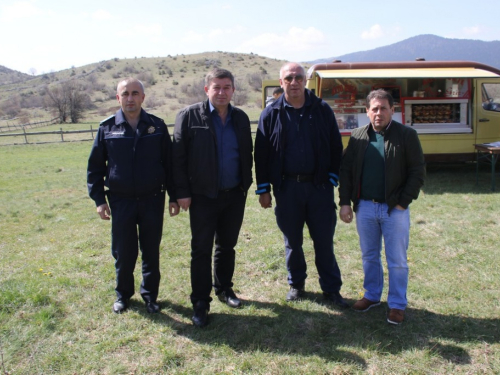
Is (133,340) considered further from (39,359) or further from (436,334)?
(436,334)

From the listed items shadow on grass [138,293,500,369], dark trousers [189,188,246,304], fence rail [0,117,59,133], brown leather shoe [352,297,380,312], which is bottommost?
shadow on grass [138,293,500,369]

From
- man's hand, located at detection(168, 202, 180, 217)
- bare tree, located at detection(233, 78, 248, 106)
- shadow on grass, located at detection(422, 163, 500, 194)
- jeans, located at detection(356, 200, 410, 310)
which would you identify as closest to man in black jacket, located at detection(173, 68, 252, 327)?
man's hand, located at detection(168, 202, 180, 217)

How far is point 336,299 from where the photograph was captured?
3.58 meters

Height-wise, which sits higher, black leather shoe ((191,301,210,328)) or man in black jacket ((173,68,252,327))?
man in black jacket ((173,68,252,327))

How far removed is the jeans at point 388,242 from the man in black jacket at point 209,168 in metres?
1.01

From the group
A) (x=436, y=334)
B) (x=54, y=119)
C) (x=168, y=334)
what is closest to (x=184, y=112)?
(x=168, y=334)

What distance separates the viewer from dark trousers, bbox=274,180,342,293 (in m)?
3.39

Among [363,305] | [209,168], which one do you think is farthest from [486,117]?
[209,168]

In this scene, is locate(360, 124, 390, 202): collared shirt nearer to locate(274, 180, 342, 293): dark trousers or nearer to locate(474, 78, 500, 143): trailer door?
locate(274, 180, 342, 293): dark trousers

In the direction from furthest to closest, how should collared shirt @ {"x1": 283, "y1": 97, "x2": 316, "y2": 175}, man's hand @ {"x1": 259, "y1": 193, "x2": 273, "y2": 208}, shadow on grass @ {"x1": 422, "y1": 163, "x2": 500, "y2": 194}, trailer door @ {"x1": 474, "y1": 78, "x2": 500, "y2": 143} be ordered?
trailer door @ {"x1": 474, "y1": 78, "x2": 500, "y2": 143}, shadow on grass @ {"x1": 422, "y1": 163, "x2": 500, "y2": 194}, man's hand @ {"x1": 259, "y1": 193, "x2": 273, "y2": 208}, collared shirt @ {"x1": 283, "y1": 97, "x2": 316, "y2": 175}

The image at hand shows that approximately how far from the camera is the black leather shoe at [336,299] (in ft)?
11.6

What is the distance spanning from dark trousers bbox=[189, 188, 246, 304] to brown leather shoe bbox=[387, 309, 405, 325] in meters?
1.39

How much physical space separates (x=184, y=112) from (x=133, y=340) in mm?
1802

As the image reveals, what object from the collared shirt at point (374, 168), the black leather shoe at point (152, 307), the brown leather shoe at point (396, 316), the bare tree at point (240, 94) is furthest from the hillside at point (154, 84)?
the brown leather shoe at point (396, 316)
